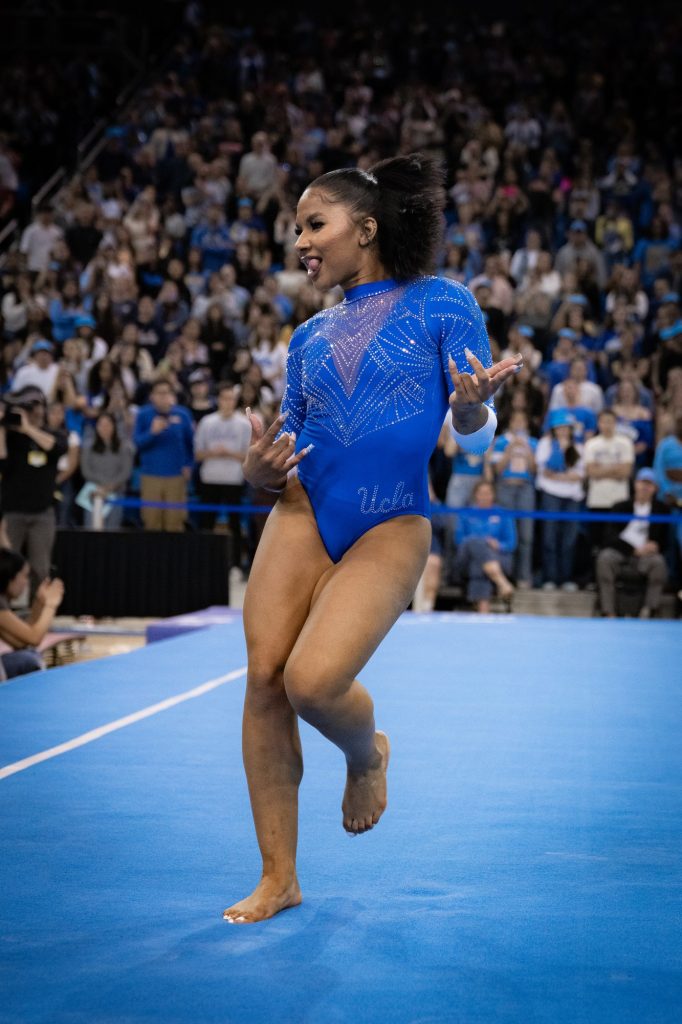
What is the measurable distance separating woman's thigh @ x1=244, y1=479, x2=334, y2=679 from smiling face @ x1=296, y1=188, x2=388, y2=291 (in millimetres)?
555

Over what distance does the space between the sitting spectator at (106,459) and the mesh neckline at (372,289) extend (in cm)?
858

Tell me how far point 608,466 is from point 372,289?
8160 mm

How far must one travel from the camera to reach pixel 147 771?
451 centimetres

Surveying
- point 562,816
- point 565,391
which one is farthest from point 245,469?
point 565,391

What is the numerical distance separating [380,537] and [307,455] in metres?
0.28

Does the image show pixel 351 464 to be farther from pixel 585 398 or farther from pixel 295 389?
pixel 585 398

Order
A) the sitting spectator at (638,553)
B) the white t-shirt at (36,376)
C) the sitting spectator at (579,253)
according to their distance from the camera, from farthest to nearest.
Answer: the sitting spectator at (579,253) → the white t-shirt at (36,376) → the sitting spectator at (638,553)

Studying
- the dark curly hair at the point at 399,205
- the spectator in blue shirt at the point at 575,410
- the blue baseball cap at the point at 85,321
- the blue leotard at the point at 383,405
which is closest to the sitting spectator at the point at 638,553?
the spectator in blue shirt at the point at 575,410

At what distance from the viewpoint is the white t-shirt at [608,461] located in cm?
1117

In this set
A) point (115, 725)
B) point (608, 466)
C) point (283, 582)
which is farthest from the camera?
point (608, 466)

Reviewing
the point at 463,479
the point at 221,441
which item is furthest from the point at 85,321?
the point at 463,479

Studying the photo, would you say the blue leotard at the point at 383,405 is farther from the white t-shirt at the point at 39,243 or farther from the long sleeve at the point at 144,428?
the white t-shirt at the point at 39,243

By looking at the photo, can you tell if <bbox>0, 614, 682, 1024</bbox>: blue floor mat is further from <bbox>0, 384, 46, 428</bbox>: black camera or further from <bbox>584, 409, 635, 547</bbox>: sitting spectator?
<bbox>584, 409, 635, 547</bbox>: sitting spectator

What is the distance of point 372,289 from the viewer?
332cm
